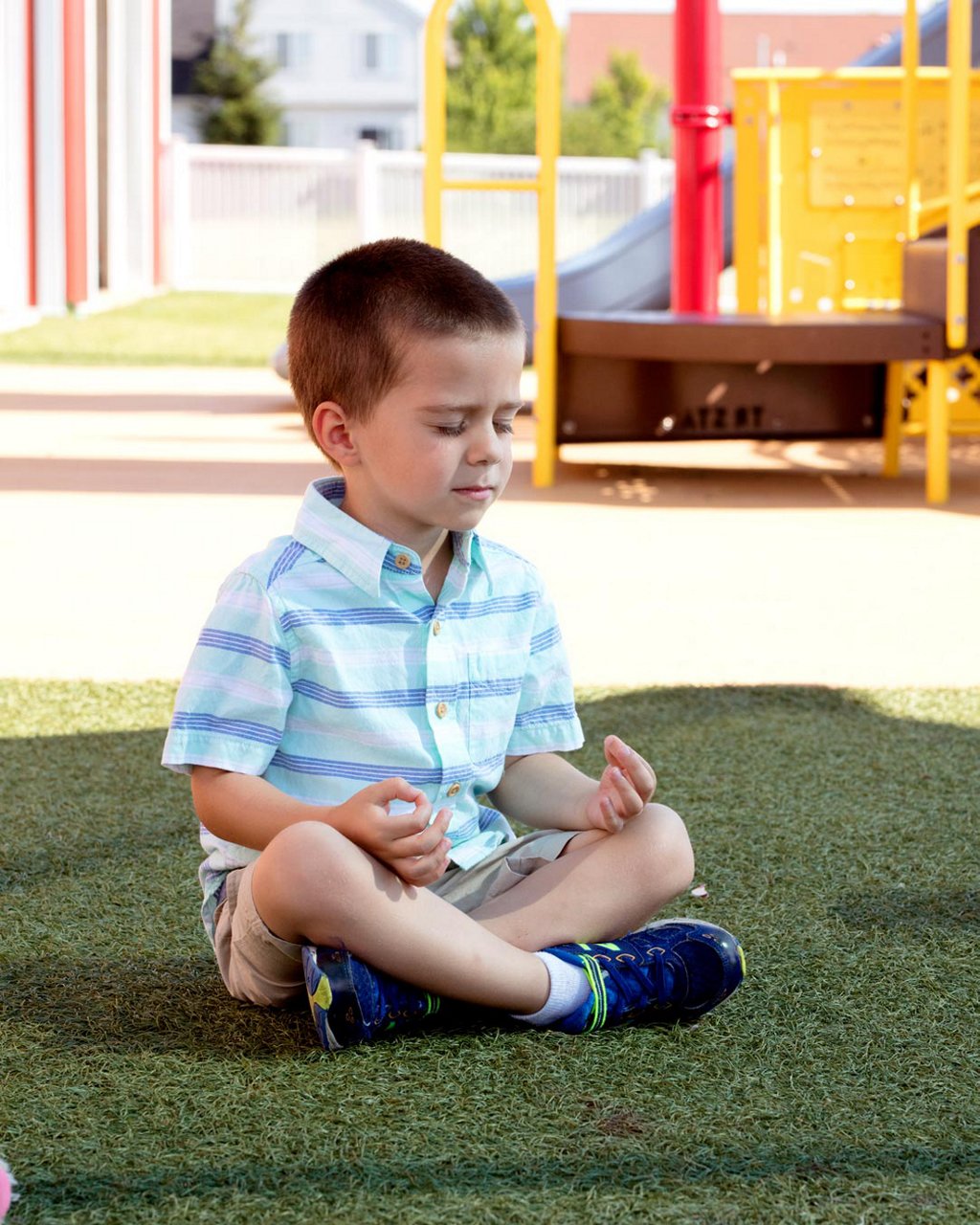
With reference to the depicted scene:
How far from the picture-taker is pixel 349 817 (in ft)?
5.30

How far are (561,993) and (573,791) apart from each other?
10.2 inches

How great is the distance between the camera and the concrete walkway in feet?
12.0

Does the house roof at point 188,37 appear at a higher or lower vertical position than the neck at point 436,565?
higher

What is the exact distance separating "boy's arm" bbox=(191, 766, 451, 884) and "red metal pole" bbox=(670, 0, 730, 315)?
5880 millimetres

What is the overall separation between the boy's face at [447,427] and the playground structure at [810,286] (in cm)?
411

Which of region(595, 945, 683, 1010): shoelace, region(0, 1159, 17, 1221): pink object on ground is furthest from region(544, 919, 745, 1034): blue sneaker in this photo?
region(0, 1159, 17, 1221): pink object on ground

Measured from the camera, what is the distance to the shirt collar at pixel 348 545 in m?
1.79

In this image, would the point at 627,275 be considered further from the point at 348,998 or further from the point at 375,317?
the point at 348,998

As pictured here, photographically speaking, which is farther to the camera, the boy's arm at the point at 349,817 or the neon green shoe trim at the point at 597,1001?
the neon green shoe trim at the point at 597,1001

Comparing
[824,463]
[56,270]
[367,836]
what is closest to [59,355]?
[56,270]

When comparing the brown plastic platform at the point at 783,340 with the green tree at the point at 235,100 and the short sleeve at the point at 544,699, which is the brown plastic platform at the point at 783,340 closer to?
the short sleeve at the point at 544,699

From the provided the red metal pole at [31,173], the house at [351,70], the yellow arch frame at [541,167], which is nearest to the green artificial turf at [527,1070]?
the yellow arch frame at [541,167]

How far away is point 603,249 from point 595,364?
3.43 metres

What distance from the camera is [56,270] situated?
14031mm
